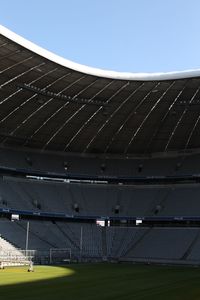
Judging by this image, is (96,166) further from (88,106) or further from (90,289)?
(90,289)

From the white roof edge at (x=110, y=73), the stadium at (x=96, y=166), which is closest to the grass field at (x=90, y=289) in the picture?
the stadium at (x=96, y=166)

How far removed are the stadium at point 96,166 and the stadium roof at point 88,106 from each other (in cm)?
11

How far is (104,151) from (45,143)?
892 centimetres

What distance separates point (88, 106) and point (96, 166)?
18.1 m

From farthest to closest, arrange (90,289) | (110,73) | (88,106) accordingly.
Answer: (88,106), (110,73), (90,289)

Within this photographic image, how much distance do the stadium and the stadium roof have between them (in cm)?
11

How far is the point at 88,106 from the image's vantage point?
5072cm

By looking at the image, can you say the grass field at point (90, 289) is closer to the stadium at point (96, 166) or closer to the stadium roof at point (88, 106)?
the stadium at point (96, 166)

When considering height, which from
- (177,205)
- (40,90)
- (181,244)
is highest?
(40,90)

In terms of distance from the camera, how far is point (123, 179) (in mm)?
66000

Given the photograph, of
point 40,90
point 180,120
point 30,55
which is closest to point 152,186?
point 180,120

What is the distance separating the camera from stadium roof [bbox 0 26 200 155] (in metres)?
40.8

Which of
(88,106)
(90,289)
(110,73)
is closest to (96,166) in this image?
(88,106)

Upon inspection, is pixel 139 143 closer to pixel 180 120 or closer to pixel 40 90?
pixel 180 120
